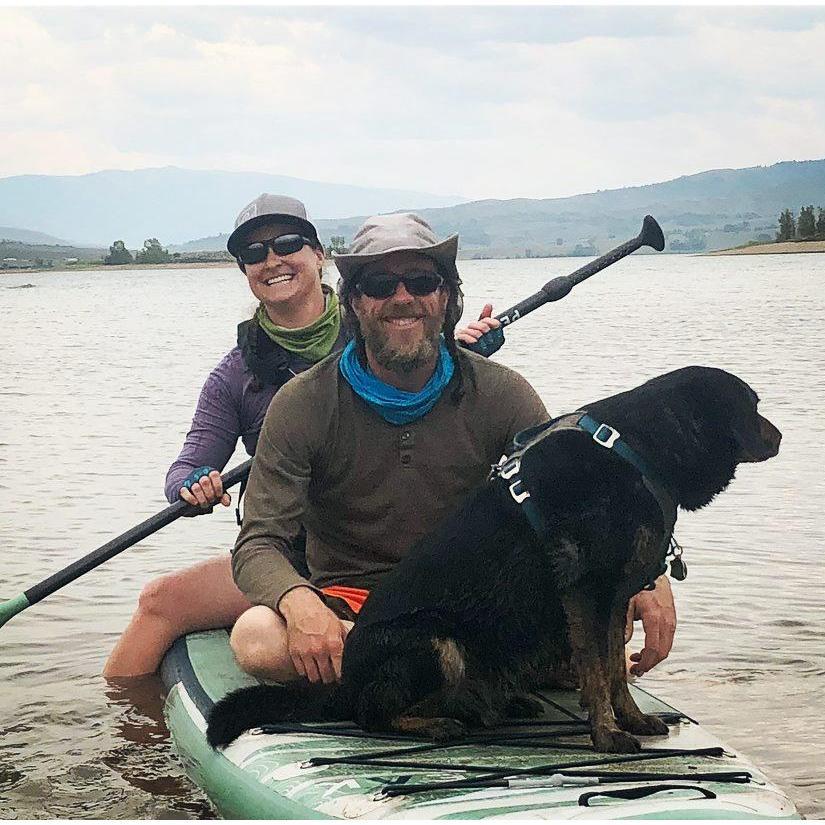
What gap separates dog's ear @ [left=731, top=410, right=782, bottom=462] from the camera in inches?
141

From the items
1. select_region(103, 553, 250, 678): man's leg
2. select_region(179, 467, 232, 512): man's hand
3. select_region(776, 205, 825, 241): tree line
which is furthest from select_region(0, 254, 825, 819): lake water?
select_region(776, 205, 825, 241): tree line

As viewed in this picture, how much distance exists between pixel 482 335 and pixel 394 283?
1.11 m

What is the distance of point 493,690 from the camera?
3.54 m

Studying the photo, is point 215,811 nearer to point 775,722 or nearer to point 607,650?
point 607,650

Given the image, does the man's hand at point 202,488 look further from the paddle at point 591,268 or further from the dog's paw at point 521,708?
the dog's paw at point 521,708

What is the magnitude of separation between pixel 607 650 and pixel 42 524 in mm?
6870

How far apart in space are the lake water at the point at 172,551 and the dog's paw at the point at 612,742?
1277 millimetres

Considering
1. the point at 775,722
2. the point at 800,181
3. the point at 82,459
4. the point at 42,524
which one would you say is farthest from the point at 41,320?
the point at 775,722

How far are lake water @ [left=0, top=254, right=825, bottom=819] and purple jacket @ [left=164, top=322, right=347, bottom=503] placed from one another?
1.51ft

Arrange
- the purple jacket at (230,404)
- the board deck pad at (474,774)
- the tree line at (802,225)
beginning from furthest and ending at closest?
the tree line at (802,225), the purple jacket at (230,404), the board deck pad at (474,774)

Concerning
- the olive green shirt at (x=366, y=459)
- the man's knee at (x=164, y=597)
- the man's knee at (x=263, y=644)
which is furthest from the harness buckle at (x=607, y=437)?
the man's knee at (x=164, y=597)

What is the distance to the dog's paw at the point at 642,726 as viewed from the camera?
143 inches

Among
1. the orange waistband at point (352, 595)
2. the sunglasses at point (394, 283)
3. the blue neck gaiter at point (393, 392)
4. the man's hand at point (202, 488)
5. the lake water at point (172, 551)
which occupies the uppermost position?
the sunglasses at point (394, 283)

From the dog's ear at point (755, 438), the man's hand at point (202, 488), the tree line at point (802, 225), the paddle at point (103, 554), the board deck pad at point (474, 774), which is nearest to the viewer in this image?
the board deck pad at point (474, 774)
